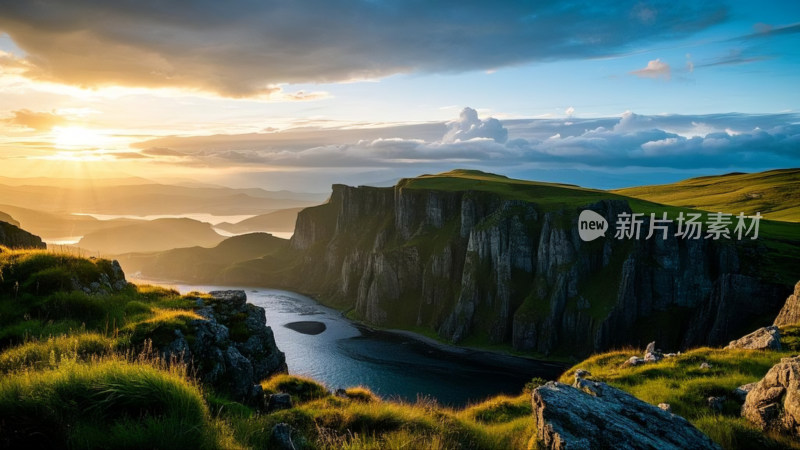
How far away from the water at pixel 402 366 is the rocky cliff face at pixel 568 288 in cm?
1764

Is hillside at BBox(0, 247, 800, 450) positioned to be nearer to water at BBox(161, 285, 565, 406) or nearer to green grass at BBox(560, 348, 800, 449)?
green grass at BBox(560, 348, 800, 449)

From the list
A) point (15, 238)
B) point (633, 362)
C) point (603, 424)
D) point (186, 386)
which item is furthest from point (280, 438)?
point (15, 238)

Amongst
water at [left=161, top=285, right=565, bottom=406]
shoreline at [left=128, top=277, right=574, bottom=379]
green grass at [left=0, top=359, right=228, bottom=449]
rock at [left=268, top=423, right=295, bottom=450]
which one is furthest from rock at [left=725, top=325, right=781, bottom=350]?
Result: shoreline at [left=128, top=277, right=574, bottom=379]

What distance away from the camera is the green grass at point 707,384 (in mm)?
12703

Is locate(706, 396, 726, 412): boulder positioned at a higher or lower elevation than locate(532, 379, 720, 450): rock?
lower

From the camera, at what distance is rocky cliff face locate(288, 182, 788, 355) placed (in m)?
122

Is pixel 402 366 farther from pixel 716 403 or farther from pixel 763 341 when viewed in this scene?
pixel 716 403

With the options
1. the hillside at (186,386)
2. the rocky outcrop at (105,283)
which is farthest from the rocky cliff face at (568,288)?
the rocky outcrop at (105,283)

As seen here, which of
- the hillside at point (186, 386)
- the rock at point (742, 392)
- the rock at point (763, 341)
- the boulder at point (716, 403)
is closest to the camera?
the hillside at point (186, 386)

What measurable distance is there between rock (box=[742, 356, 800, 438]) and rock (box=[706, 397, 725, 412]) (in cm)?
106

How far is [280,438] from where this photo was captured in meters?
10.7

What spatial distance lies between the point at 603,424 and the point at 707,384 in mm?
11725

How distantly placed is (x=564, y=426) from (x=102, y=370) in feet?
34.7

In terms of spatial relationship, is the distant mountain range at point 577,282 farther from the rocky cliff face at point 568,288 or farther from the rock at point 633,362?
the rock at point 633,362
